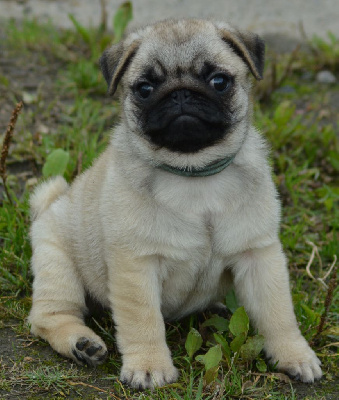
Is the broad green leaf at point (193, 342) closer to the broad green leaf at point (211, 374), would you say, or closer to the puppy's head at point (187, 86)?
the broad green leaf at point (211, 374)

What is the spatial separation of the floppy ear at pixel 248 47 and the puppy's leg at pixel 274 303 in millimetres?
1190

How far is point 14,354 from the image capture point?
4.41 meters

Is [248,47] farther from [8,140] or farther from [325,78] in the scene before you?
[325,78]

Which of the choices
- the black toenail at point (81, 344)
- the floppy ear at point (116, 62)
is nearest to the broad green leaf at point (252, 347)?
the black toenail at point (81, 344)

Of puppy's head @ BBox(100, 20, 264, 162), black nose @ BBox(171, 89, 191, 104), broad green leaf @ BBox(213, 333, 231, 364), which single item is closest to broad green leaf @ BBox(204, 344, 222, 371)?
broad green leaf @ BBox(213, 333, 231, 364)

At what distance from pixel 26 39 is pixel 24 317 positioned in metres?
4.95

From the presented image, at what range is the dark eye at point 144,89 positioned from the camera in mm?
4238

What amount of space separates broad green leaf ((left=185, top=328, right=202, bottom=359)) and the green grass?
101 millimetres

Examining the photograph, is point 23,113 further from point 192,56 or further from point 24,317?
point 192,56

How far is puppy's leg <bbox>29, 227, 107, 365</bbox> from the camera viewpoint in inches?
172

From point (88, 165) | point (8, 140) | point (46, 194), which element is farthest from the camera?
point (88, 165)

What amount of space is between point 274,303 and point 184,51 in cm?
174

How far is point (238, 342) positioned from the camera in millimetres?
4316

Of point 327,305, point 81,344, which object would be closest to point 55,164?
point 81,344
